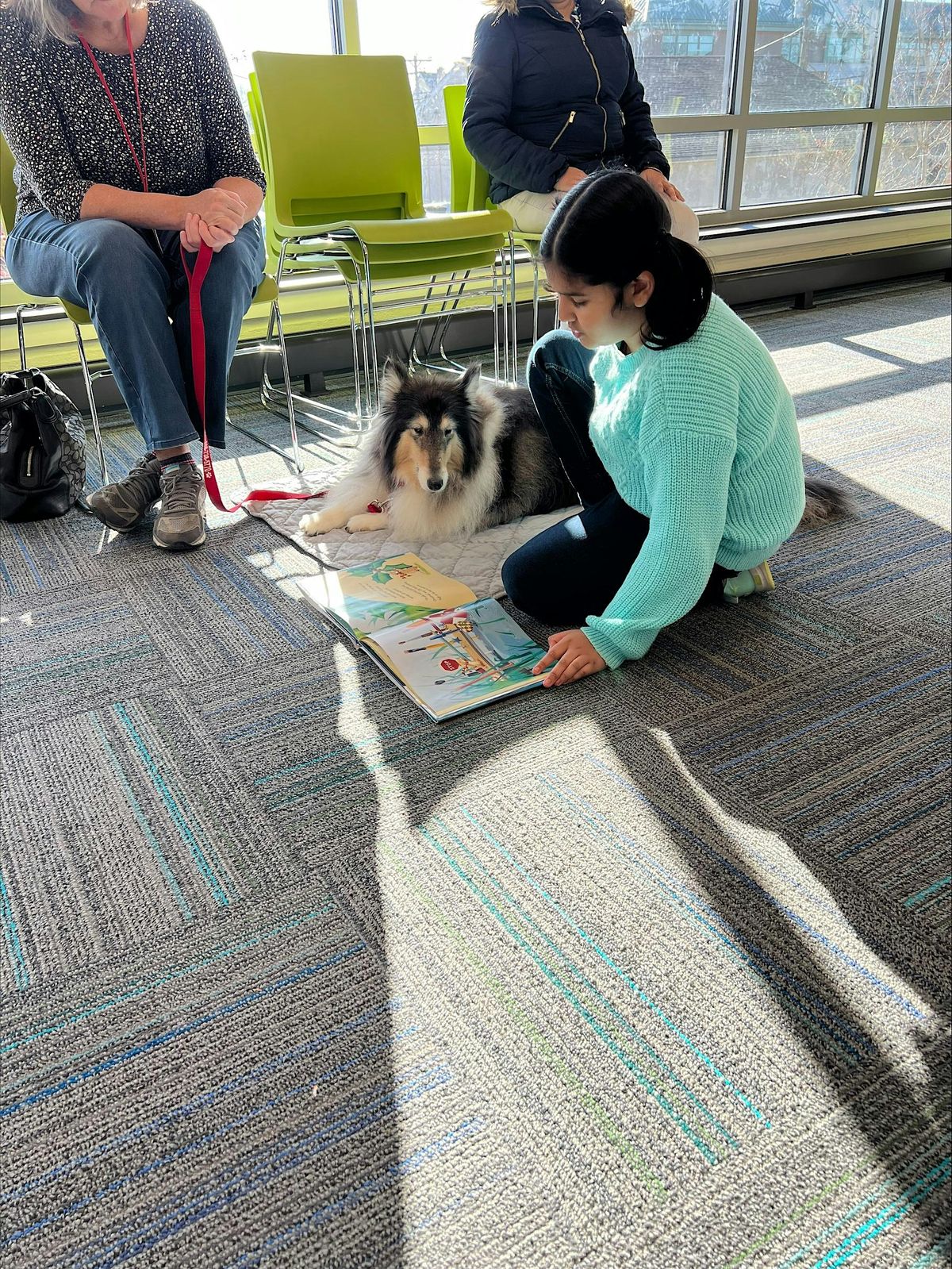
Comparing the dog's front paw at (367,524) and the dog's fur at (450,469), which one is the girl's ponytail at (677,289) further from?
the dog's front paw at (367,524)

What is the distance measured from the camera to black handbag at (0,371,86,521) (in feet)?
7.73

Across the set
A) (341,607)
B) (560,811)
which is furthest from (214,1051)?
(341,607)

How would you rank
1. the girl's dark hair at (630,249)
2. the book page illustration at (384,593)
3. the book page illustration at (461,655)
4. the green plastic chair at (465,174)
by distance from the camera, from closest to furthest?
the girl's dark hair at (630,249), the book page illustration at (461,655), the book page illustration at (384,593), the green plastic chair at (465,174)

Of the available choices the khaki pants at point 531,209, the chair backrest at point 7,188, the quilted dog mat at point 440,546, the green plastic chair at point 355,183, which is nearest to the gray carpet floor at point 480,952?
the quilted dog mat at point 440,546

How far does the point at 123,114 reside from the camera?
2.21 metres

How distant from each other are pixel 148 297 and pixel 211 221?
0.24 m

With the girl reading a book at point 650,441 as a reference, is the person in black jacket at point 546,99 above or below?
above

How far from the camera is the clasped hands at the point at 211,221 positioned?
7.09 ft

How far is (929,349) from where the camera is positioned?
3.81 m

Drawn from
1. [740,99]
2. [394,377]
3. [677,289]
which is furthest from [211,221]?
[740,99]

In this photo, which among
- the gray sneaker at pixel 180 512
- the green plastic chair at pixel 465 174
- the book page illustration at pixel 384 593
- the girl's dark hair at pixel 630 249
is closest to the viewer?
the girl's dark hair at pixel 630 249

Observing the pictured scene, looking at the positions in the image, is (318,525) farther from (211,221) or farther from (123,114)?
(123,114)

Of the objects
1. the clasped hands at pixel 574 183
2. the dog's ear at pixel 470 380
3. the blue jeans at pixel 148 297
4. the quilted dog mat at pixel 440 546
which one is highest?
the clasped hands at pixel 574 183

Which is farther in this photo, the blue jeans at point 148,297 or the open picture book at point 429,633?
the blue jeans at point 148,297
